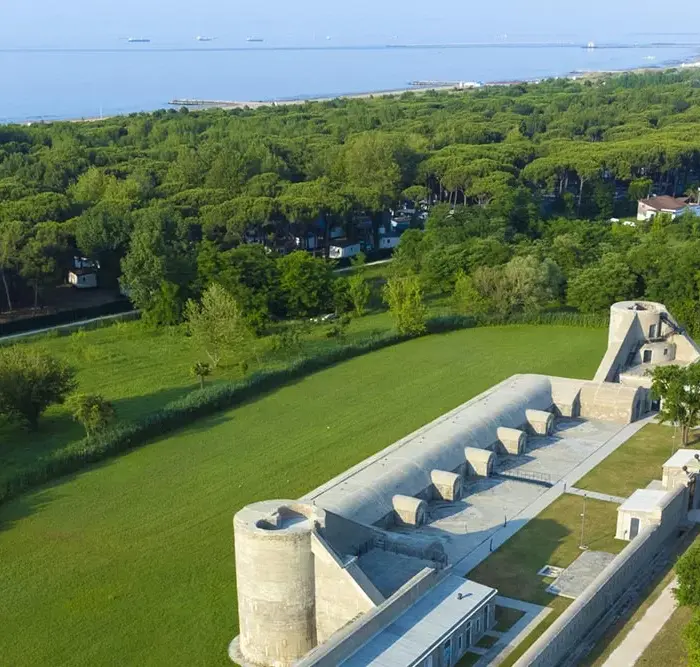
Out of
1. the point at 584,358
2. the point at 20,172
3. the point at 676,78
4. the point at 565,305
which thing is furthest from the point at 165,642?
the point at 676,78

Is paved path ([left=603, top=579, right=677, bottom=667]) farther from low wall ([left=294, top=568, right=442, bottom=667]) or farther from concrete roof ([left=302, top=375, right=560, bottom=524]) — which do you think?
concrete roof ([left=302, top=375, right=560, bottom=524])

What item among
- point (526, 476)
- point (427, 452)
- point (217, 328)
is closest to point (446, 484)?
point (427, 452)

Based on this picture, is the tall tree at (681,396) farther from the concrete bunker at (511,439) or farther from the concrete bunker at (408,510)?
the concrete bunker at (408,510)

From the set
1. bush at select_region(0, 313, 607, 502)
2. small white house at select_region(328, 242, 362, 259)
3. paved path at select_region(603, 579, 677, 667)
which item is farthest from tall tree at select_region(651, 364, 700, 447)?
small white house at select_region(328, 242, 362, 259)

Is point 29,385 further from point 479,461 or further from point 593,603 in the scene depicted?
point 593,603

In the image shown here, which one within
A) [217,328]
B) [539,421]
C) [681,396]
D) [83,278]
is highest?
[83,278]
